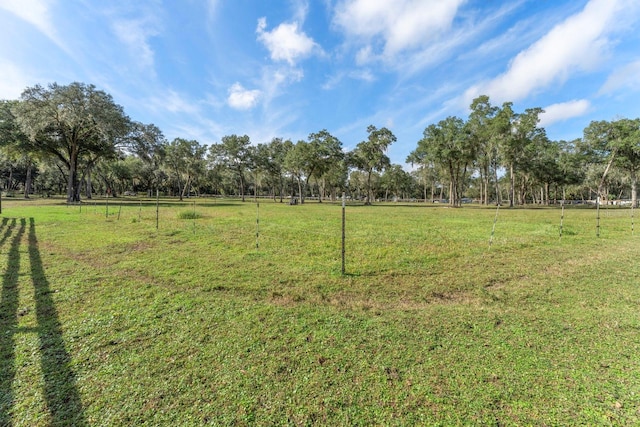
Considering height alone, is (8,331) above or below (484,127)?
below

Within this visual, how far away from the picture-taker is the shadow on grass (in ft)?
7.82

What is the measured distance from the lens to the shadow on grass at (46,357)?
2383 mm

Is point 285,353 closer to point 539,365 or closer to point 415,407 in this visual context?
point 415,407

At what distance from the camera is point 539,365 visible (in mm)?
3008

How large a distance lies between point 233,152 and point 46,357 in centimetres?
5213

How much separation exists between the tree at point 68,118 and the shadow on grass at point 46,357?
2966 centimetres

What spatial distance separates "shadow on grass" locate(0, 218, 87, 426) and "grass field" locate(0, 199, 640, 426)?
0.02 m

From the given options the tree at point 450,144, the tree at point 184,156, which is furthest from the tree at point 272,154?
the tree at point 450,144

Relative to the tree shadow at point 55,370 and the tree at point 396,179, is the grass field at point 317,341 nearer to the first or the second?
the tree shadow at point 55,370

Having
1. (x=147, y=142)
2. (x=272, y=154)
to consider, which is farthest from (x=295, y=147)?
(x=147, y=142)

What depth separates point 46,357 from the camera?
10.3ft

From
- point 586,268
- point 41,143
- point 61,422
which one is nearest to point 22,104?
point 41,143

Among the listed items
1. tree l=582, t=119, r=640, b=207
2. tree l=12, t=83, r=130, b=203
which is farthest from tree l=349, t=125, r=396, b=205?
tree l=12, t=83, r=130, b=203

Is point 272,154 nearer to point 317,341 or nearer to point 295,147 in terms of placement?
point 295,147
